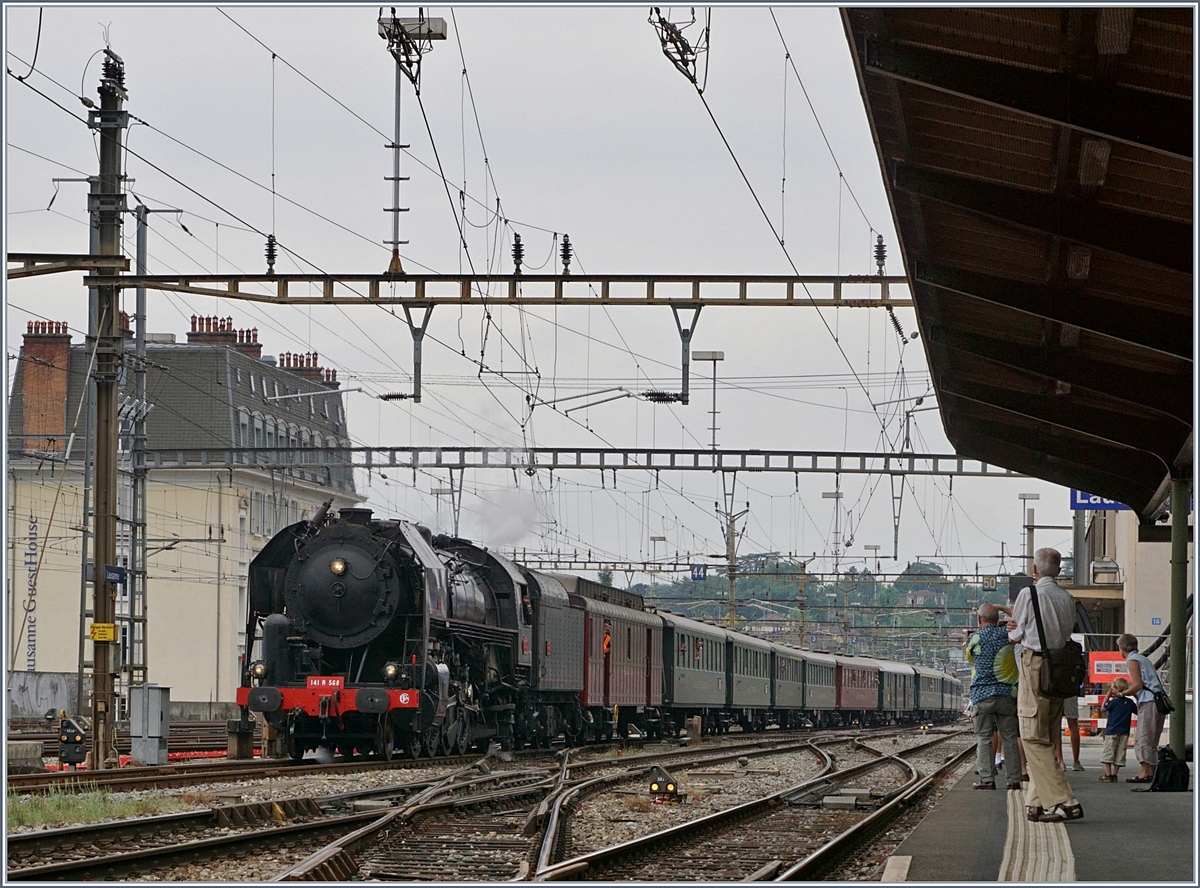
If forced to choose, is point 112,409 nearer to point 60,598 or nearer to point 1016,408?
point 1016,408

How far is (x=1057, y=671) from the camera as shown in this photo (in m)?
9.61

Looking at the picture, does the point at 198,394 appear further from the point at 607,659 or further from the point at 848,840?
the point at 848,840

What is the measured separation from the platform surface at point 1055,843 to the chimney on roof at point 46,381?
41323mm

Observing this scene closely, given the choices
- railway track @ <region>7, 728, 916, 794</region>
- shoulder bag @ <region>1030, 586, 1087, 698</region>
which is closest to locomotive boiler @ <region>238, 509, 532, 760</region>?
railway track @ <region>7, 728, 916, 794</region>

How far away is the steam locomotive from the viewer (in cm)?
1983

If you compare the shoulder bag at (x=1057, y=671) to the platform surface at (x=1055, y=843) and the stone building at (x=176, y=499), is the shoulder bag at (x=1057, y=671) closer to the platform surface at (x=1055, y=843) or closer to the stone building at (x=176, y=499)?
the platform surface at (x=1055, y=843)

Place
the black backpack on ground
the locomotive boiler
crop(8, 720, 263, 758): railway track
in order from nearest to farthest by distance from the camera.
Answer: the black backpack on ground < the locomotive boiler < crop(8, 720, 263, 758): railway track

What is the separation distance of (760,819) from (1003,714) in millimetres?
2133

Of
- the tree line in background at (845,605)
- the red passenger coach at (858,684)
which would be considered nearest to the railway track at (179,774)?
the tree line in background at (845,605)

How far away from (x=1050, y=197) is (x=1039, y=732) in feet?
10.6

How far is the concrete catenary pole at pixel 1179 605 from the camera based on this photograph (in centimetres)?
1391

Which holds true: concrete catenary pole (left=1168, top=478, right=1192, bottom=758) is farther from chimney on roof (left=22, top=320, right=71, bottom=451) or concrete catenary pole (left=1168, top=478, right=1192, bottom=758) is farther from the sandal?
chimney on roof (left=22, top=320, right=71, bottom=451)

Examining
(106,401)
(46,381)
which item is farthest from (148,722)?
(46,381)

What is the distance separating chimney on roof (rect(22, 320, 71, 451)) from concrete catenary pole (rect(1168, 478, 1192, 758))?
4003 centimetres
